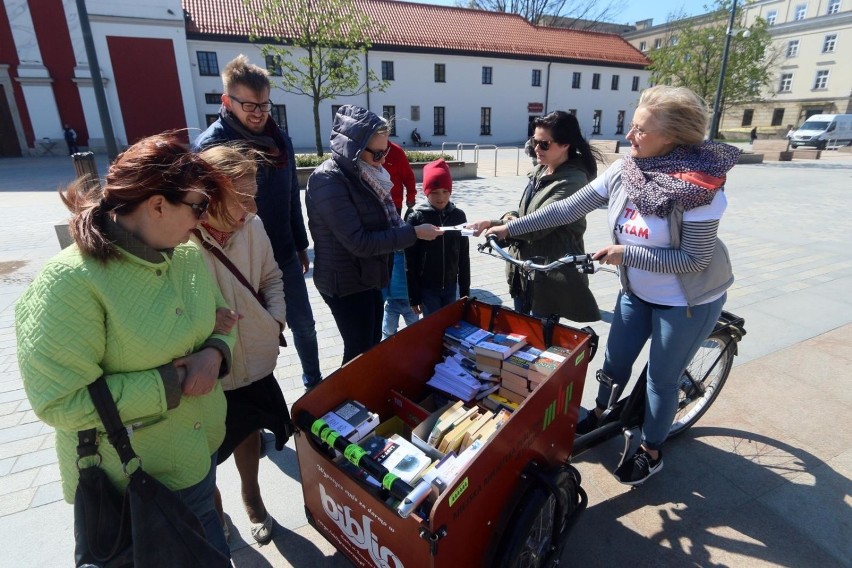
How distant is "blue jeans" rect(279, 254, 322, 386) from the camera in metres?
2.98

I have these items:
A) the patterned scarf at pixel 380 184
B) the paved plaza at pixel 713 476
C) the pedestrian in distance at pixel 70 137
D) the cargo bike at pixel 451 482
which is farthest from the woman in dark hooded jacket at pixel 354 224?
the pedestrian in distance at pixel 70 137

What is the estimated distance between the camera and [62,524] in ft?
7.47

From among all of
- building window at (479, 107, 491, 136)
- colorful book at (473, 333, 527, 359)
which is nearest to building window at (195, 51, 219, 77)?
building window at (479, 107, 491, 136)

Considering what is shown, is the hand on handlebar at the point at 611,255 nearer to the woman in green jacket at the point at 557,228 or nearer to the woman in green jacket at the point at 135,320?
the woman in green jacket at the point at 557,228

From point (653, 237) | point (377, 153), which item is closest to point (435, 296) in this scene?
point (377, 153)

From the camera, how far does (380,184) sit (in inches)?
103

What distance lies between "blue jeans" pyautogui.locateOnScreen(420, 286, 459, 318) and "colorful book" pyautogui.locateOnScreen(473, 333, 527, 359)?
1324mm

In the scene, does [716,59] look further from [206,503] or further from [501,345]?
[206,503]

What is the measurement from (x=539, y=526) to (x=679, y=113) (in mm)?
1785

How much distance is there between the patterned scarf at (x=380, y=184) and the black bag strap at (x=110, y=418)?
1620 millimetres

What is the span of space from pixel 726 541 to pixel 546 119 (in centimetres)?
241

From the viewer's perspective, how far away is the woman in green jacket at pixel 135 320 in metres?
1.17

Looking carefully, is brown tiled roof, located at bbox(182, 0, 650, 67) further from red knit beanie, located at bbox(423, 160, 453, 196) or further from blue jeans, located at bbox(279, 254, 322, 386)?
blue jeans, located at bbox(279, 254, 322, 386)

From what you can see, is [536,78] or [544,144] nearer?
[544,144]
